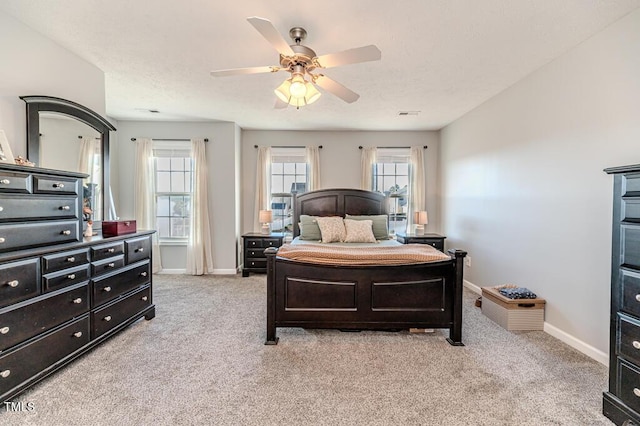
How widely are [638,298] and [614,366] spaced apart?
455 mm

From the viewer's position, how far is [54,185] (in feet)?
7.11

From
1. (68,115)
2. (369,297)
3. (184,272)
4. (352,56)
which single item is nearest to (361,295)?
(369,297)

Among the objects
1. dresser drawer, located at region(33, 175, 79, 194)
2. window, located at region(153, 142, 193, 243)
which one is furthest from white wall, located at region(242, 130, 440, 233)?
dresser drawer, located at region(33, 175, 79, 194)

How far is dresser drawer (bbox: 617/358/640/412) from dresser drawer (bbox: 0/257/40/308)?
12.0 feet

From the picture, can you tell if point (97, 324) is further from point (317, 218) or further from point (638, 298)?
point (638, 298)

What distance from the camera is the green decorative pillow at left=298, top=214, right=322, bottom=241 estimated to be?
4.69m

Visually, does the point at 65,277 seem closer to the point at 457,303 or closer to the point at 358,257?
the point at 358,257

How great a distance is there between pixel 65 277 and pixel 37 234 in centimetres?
37

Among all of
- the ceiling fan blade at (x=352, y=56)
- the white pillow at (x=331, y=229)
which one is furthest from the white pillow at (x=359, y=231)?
the ceiling fan blade at (x=352, y=56)

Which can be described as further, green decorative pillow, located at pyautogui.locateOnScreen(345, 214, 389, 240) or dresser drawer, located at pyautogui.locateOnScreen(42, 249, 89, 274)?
green decorative pillow, located at pyautogui.locateOnScreen(345, 214, 389, 240)

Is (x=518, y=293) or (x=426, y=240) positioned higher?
(x=426, y=240)

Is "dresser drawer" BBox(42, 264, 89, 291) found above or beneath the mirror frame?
beneath

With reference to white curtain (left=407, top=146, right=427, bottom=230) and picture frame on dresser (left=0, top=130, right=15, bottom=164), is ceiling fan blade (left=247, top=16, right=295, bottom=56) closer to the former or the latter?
picture frame on dresser (left=0, top=130, right=15, bottom=164)

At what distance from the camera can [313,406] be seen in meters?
1.86
